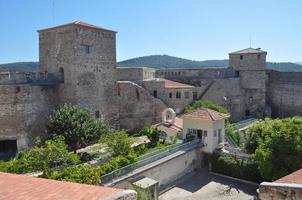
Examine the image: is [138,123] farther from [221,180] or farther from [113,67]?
[221,180]

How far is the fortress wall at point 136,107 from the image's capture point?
109ft

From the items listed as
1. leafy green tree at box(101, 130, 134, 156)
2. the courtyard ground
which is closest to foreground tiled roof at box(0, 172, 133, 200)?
the courtyard ground

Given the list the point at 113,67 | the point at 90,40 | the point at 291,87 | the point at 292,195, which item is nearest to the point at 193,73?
the point at 291,87

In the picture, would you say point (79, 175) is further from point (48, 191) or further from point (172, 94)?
point (172, 94)

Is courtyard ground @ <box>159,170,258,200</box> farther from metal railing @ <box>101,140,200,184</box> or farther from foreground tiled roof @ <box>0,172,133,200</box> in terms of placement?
foreground tiled roof @ <box>0,172,133,200</box>

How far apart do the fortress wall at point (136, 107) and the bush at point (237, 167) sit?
10412mm

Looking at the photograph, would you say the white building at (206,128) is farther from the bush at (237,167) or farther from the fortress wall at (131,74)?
the fortress wall at (131,74)

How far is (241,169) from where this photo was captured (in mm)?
24031

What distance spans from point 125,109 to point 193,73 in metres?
13.9

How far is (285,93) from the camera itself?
4550cm

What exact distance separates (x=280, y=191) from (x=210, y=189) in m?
16.1

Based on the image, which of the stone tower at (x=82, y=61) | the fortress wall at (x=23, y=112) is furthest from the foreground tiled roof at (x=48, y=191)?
the stone tower at (x=82, y=61)

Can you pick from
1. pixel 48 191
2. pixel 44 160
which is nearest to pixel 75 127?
pixel 44 160

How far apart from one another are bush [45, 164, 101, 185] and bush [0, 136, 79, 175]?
2.41 feet
